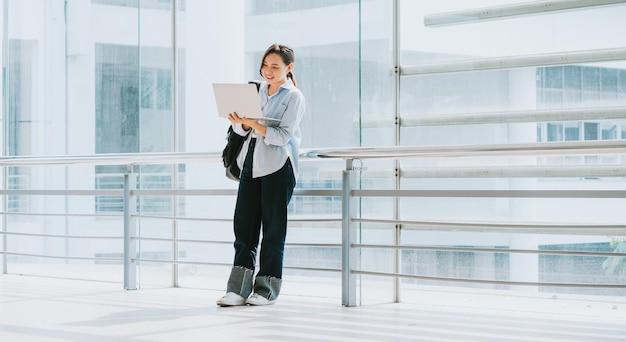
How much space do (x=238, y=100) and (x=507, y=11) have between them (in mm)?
1266

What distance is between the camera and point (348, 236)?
407 centimetres

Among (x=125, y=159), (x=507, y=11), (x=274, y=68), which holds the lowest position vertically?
(x=125, y=159)

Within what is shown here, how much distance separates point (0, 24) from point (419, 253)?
3.40 meters

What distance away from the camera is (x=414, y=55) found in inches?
174

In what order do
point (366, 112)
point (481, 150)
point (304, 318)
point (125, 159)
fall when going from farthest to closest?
1. point (125, 159)
2. point (366, 112)
3. point (304, 318)
4. point (481, 150)

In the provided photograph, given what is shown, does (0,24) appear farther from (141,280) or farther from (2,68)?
(141,280)

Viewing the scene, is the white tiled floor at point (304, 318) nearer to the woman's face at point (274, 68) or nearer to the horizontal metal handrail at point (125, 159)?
the horizontal metal handrail at point (125, 159)

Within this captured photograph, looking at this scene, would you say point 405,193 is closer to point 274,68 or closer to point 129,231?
point 274,68

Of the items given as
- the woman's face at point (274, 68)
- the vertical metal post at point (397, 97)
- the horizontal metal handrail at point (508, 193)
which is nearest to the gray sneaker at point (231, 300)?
the horizontal metal handrail at point (508, 193)

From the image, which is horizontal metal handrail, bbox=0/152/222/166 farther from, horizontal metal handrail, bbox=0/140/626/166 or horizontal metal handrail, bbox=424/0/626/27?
horizontal metal handrail, bbox=424/0/626/27

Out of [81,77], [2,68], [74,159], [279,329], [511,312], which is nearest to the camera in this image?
[279,329]

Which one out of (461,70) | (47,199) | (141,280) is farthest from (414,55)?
(47,199)

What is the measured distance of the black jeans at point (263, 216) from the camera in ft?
13.3

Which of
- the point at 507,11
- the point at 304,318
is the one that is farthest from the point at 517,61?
the point at 304,318
